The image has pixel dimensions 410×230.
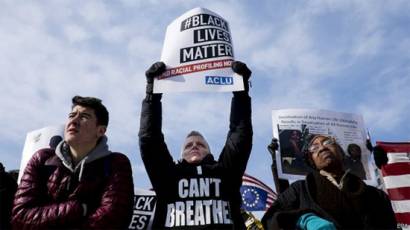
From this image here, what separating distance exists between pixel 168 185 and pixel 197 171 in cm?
27

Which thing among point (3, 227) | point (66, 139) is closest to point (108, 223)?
point (66, 139)

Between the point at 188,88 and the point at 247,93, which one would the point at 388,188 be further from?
the point at 188,88

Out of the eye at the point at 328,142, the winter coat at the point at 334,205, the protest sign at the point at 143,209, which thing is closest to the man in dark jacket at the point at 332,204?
the winter coat at the point at 334,205

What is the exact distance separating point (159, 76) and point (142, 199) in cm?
166

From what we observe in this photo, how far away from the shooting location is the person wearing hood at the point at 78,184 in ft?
9.95

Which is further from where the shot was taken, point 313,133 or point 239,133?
point 313,133

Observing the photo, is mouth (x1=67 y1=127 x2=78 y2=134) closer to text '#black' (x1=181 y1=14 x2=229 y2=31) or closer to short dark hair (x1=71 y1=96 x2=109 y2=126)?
short dark hair (x1=71 y1=96 x2=109 y2=126)

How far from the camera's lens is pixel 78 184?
3217 mm

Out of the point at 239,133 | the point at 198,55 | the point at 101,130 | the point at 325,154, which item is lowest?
the point at 325,154

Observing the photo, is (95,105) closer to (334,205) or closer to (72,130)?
(72,130)

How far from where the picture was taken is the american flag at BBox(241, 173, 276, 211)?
709cm

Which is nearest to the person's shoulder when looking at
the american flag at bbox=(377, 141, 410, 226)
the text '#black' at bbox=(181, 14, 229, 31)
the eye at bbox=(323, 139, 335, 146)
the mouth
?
the mouth

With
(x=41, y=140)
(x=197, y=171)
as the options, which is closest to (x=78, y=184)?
(x=197, y=171)

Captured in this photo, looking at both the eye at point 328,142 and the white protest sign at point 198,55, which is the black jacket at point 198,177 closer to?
the white protest sign at point 198,55
